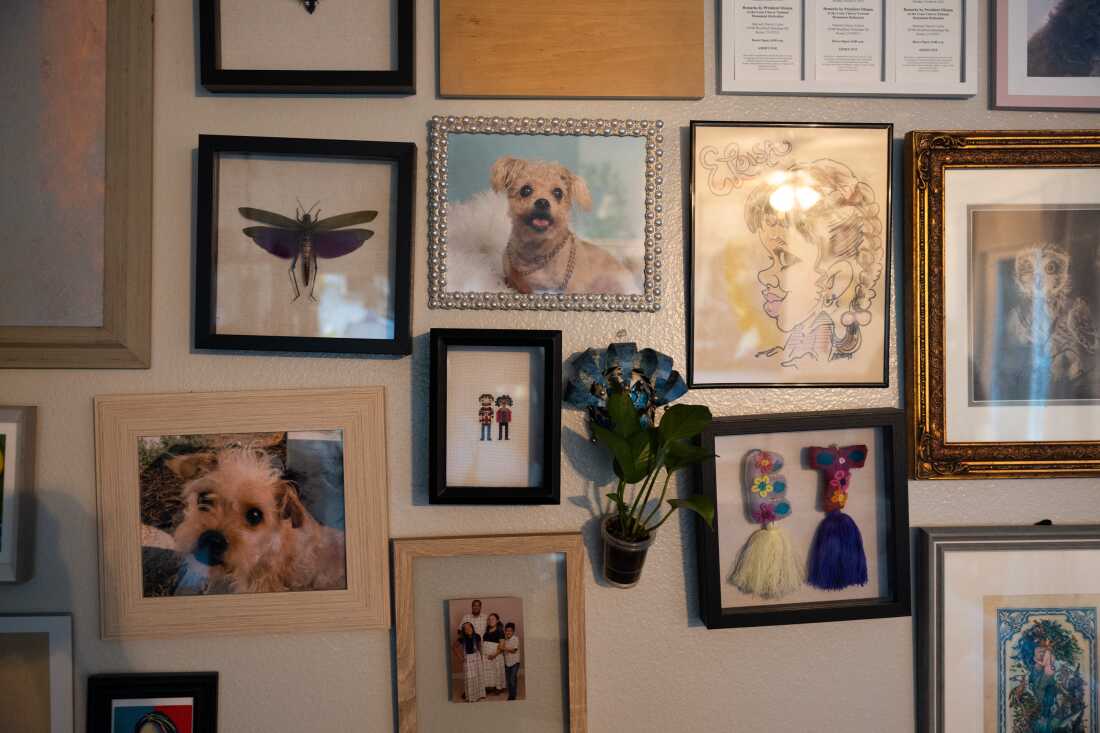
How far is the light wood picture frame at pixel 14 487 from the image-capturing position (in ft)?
3.26

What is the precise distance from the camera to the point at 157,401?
40.0 inches

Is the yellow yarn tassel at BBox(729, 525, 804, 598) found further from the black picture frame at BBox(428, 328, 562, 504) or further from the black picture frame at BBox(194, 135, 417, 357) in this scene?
the black picture frame at BBox(194, 135, 417, 357)

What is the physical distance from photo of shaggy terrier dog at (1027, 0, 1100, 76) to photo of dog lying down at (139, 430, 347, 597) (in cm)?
124

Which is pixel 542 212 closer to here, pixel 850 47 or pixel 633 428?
pixel 633 428

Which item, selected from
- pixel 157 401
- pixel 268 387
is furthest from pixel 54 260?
pixel 268 387

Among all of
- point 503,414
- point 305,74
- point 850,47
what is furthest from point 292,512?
point 850,47

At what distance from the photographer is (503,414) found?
102 cm

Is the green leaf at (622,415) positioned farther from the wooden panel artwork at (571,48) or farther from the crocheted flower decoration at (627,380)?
the wooden panel artwork at (571,48)

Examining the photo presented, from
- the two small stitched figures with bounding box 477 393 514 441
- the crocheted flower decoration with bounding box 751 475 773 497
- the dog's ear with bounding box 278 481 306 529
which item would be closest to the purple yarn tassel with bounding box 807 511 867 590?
the crocheted flower decoration with bounding box 751 475 773 497

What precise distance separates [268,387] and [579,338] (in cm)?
49

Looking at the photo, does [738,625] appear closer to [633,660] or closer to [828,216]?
[633,660]

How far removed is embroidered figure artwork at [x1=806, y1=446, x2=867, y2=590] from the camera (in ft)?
3.42

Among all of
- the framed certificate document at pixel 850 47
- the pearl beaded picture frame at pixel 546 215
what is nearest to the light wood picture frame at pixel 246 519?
the pearl beaded picture frame at pixel 546 215

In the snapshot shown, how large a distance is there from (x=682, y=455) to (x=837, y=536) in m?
0.33
